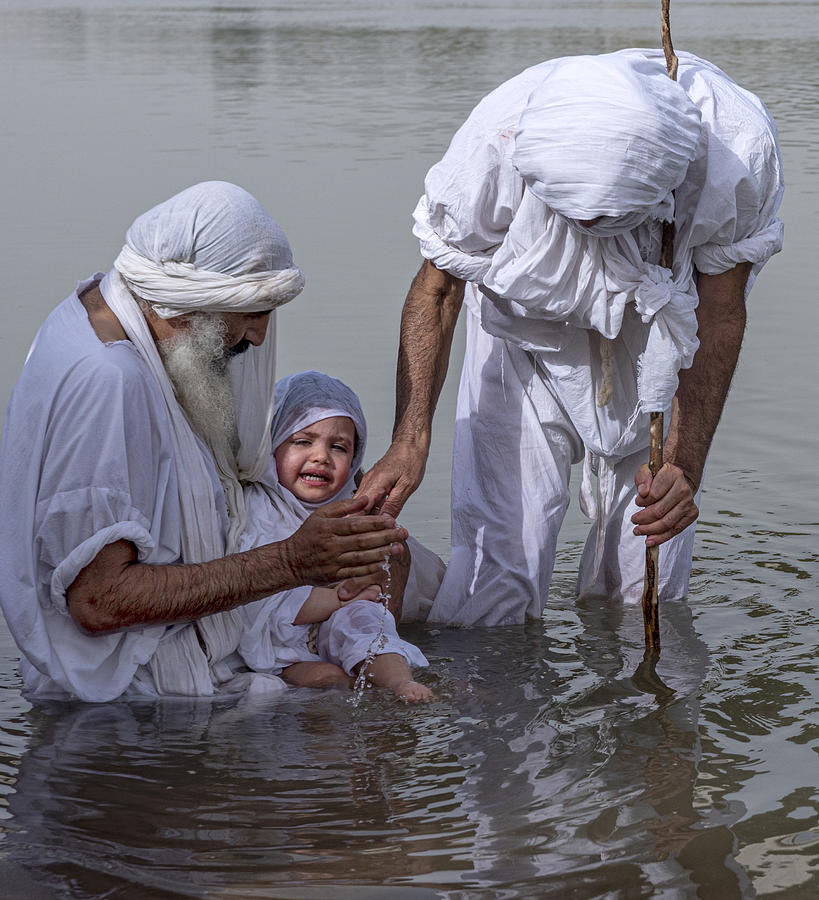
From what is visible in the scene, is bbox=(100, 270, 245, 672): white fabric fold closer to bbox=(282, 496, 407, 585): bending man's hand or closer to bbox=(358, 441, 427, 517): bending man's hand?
bbox=(282, 496, 407, 585): bending man's hand

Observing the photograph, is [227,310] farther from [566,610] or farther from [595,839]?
[566,610]

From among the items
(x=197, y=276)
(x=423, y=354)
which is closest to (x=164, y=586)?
(x=197, y=276)

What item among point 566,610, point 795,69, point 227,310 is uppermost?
point 227,310

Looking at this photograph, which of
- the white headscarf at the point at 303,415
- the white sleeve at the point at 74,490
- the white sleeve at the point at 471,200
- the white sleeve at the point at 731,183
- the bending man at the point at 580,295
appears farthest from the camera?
the white headscarf at the point at 303,415

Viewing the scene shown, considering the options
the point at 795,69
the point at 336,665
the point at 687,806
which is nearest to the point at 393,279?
the point at 336,665

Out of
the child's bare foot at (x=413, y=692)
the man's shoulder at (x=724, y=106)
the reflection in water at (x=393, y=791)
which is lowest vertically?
the child's bare foot at (x=413, y=692)

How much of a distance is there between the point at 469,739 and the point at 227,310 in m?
1.35

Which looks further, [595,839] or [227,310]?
[227,310]

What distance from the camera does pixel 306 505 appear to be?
4664 millimetres

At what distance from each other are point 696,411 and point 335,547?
1.31 metres

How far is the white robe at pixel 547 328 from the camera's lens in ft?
13.6

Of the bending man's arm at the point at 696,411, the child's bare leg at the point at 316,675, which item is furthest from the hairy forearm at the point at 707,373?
the child's bare leg at the point at 316,675

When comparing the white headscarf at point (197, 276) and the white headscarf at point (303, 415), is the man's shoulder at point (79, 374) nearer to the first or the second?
the white headscarf at point (197, 276)

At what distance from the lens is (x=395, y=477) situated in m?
4.36
